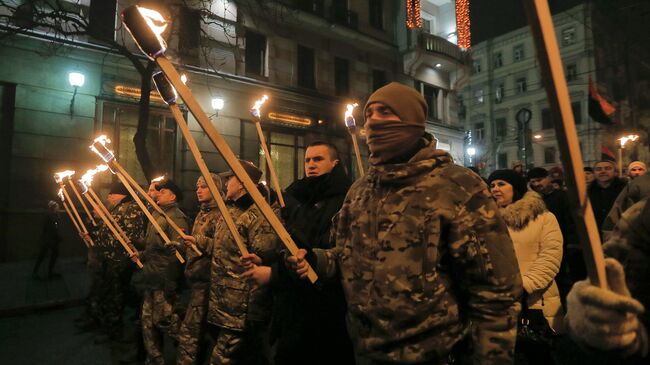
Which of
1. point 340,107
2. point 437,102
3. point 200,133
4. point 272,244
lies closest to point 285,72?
point 340,107

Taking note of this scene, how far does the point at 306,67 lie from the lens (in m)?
18.5

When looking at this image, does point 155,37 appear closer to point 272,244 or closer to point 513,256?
point 513,256

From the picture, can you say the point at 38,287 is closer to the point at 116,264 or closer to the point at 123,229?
the point at 116,264

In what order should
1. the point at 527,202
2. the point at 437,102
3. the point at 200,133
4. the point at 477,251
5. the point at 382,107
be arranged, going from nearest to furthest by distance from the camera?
the point at 477,251 → the point at 382,107 → the point at 527,202 → the point at 200,133 → the point at 437,102

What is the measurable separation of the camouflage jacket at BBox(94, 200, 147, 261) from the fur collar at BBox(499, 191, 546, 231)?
5.13 metres

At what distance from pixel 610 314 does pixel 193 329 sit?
372 cm

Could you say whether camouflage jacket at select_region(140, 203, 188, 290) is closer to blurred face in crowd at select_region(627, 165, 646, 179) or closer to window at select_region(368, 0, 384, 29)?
blurred face in crowd at select_region(627, 165, 646, 179)

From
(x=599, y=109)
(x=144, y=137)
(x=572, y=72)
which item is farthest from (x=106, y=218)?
(x=572, y=72)

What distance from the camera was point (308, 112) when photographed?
18031mm

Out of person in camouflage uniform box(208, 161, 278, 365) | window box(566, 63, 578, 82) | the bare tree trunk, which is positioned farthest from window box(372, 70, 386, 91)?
window box(566, 63, 578, 82)

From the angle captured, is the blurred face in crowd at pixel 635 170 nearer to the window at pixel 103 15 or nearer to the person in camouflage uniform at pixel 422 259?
the person in camouflage uniform at pixel 422 259

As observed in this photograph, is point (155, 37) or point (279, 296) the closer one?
point (155, 37)

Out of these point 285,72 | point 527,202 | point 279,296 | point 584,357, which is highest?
point 285,72

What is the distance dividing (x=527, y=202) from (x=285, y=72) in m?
14.9
